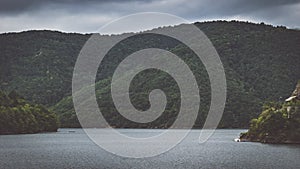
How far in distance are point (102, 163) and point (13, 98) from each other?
108481 millimetres

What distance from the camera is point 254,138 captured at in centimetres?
11675

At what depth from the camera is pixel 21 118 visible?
510ft

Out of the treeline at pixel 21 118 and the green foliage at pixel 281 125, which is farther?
the treeline at pixel 21 118

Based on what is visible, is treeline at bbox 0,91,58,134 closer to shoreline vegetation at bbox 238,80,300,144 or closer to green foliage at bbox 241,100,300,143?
shoreline vegetation at bbox 238,80,300,144

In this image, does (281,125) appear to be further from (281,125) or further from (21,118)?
(21,118)

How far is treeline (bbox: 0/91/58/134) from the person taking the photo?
491ft

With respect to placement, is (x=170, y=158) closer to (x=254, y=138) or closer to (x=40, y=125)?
(x=254, y=138)

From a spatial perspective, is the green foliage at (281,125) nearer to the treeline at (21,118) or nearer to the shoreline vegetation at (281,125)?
the shoreline vegetation at (281,125)

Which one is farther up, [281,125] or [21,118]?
[21,118]

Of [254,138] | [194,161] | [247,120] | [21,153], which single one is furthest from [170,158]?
[247,120]

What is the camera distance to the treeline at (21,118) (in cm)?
14975

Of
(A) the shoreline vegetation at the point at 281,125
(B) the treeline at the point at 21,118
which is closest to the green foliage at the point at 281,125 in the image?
(A) the shoreline vegetation at the point at 281,125

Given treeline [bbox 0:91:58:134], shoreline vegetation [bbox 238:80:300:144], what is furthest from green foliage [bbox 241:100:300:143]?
treeline [bbox 0:91:58:134]

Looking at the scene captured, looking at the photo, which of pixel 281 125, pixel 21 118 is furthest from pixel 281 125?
pixel 21 118
